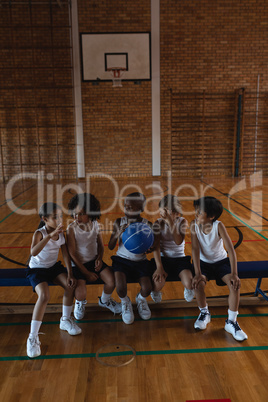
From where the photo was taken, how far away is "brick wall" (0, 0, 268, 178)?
34.9 ft

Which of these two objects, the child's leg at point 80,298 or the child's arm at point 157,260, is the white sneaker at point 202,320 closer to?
the child's arm at point 157,260

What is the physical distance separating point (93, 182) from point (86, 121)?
2138 mm

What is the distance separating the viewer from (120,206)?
23.5 ft

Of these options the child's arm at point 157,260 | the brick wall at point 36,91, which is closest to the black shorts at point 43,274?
the child's arm at point 157,260

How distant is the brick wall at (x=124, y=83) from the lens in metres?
10.6

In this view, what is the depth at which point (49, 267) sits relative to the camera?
8.40ft

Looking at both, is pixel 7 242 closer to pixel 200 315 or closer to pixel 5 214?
pixel 5 214

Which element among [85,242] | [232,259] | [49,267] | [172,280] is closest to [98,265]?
[85,242]

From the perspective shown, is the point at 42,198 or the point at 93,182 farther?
the point at 93,182

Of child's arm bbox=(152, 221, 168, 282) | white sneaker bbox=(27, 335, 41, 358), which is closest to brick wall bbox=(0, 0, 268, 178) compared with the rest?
child's arm bbox=(152, 221, 168, 282)

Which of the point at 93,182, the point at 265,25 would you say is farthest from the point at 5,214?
the point at 265,25

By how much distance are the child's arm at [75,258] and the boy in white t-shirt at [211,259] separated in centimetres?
81

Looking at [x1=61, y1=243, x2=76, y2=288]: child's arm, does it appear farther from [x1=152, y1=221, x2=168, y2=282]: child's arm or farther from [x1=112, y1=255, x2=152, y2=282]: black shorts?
[x1=152, y1=221, x2=168, y2=282]: child's arm

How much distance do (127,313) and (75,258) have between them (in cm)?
61
